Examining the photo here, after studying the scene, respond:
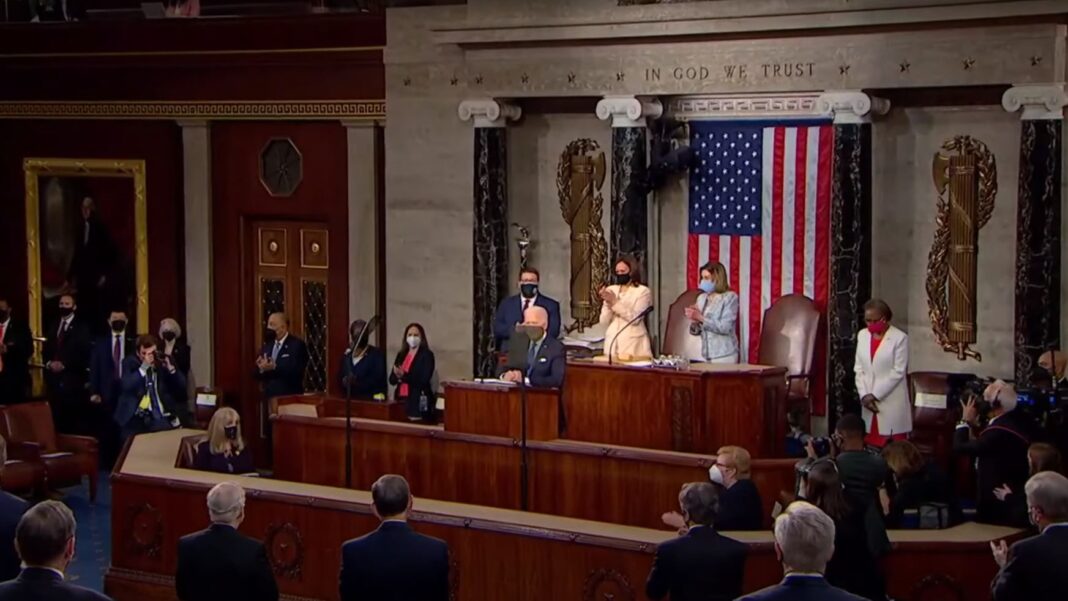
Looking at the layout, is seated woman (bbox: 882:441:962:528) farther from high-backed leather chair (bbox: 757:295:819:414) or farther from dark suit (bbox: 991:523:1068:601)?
high-backed leather chair (bbox: 757:295:819:414)

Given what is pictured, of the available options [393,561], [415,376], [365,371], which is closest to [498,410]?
[415,376]

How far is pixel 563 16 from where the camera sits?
53.1ft

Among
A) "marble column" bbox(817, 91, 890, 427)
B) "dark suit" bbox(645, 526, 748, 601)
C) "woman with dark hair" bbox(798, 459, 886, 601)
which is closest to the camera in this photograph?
"dark suit" bbox(645, 526, 748, 601)

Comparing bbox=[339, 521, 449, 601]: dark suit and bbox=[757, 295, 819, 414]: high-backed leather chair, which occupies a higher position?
bbox=[757, 295, 819, 414]: high-backed leather chair

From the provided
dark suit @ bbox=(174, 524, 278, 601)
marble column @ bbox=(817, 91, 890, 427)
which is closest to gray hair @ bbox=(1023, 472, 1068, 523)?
dark suit @ bbox=(174, 524, 278, 601)

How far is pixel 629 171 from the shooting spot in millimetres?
16078

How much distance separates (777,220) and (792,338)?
112cm

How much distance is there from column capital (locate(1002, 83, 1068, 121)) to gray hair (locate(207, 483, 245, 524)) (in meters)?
7.89

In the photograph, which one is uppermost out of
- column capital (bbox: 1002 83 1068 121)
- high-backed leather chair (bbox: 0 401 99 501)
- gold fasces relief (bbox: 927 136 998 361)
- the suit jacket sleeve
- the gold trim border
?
the gold trim border

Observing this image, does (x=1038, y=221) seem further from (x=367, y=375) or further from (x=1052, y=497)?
(x=1052, y=497)

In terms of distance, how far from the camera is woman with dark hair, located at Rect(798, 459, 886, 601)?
9.16 meters

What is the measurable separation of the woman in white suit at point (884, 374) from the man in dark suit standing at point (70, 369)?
25.9ft

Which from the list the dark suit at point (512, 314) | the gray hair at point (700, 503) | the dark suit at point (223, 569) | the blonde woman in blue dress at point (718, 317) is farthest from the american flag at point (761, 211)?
the dark suit at point (223, 569)

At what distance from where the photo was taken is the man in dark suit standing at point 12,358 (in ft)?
56.6
